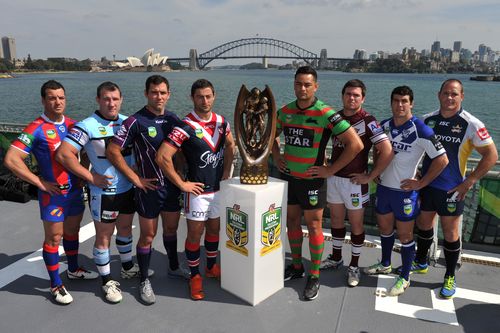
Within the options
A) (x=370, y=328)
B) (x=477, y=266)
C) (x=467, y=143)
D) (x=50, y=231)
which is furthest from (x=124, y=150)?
(x=477, y=266)

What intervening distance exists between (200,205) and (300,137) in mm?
1108

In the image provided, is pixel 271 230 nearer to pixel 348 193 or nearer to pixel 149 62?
pixel 348 193

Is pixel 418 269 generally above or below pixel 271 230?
below

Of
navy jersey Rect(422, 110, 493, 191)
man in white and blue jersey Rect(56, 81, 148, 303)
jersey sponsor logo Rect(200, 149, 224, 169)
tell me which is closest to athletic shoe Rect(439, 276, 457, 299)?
navy jersey Rect(422, 110, 493, 191)

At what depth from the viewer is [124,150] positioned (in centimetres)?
319

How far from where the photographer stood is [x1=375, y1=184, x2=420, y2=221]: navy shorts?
→ 331cm

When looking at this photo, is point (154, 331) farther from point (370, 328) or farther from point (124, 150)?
point (370, 328)

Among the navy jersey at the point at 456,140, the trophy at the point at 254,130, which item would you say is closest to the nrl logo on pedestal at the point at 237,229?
the trophy at the point at 254,130

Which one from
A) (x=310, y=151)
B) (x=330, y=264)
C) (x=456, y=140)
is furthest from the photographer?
(x=330, y=264)

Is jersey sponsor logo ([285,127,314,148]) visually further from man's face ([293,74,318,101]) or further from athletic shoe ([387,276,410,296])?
athletic shoe ([387,276,410,296])

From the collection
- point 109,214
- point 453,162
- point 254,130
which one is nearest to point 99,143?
point 109,214

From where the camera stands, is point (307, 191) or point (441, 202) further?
point (307, 191)

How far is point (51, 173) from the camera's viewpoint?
10.2 ft

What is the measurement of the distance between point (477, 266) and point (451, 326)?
1.30 m
